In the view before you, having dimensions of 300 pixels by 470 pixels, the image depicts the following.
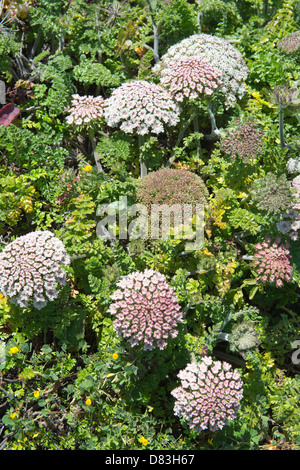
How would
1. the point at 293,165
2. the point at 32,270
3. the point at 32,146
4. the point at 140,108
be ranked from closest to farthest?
the point at 32,270 < the point at 140,108 < the point at 293,165 < the point at 32,146

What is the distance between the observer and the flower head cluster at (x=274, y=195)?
12.8ft

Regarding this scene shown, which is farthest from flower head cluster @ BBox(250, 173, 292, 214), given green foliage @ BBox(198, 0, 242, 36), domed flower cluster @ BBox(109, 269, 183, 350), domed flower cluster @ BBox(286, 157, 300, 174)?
green foliage @ BBox(198, 0, 242, 36)

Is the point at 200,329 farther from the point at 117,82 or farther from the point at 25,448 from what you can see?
the point at 117,82

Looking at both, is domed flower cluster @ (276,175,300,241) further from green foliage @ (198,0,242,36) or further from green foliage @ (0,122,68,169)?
green foliage @ (198,0,242,36)

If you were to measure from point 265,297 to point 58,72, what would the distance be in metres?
3.31

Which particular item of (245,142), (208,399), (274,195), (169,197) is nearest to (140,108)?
(169,197)

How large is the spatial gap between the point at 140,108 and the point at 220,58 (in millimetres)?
1240

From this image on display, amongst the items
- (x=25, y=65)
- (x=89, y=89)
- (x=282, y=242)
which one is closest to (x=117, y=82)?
(x=89, y=89)

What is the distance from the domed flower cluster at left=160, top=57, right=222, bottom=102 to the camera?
447 cm

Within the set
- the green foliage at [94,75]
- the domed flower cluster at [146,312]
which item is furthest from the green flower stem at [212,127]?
the domed flower cluster at [146,312]

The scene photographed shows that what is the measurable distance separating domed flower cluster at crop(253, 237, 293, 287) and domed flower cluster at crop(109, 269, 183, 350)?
2.88 feet

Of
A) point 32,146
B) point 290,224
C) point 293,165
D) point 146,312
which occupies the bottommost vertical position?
point 146,312

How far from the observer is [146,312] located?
3.57 metres

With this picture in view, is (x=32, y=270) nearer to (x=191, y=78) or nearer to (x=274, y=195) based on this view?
(x=274, y=195)
